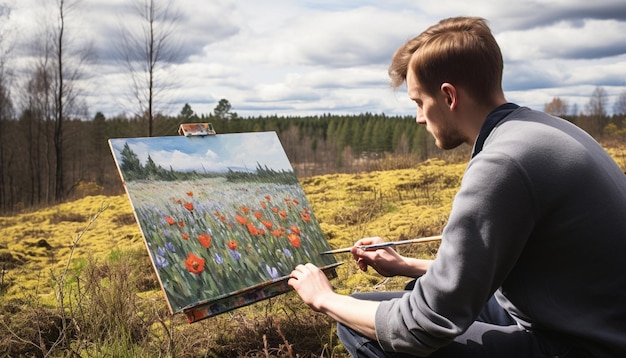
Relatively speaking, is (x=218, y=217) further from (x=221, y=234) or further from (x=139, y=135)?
(x=139, y=135)

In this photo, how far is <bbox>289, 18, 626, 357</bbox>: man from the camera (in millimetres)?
1516

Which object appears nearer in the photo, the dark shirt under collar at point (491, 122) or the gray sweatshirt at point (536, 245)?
the gray sweatshirt at point (536, 245)

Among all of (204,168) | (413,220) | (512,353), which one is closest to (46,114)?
(413,220)

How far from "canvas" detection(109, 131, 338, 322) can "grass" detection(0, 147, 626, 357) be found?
0.25 m

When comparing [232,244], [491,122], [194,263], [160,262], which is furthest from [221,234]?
[491,122]

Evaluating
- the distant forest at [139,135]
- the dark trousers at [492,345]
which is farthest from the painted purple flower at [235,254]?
the distant forest at [139,135]

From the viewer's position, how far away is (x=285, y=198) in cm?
335

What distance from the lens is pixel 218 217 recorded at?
2951 millimetres

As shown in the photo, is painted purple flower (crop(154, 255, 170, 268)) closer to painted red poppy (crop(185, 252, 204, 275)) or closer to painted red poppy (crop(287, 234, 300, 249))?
painted red poppy (crop(185, 252, 204, 275))

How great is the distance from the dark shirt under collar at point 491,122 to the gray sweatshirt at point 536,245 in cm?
5

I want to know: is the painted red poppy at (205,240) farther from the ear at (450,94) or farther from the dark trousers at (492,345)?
the ear at (450,94)

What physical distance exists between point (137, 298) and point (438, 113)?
246 cm

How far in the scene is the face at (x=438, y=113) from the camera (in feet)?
5.95

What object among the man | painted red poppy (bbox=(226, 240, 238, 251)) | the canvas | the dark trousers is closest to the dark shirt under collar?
A: the man
